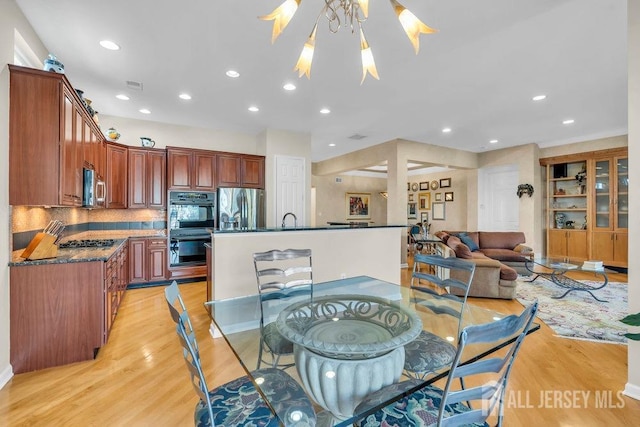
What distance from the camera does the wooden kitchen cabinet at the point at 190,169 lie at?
4.91 m

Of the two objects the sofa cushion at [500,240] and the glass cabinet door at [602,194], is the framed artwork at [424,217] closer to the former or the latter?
the sofa cushion at [500,240]

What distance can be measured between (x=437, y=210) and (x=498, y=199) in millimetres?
2212

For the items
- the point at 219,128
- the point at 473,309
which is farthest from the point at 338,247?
the point at 219,128

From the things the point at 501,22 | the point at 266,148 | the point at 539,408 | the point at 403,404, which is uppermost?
the point at 501,22

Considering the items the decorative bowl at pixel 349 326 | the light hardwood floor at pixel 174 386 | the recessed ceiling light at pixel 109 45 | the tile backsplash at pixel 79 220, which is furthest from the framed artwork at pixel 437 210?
the recessed ceiling light at pixel 109 45

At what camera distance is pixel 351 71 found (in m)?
3.36

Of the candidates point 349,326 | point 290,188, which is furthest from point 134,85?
point 349,326

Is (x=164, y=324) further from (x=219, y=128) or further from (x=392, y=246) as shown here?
(x=219, y=128)

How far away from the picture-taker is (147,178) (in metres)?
4.86

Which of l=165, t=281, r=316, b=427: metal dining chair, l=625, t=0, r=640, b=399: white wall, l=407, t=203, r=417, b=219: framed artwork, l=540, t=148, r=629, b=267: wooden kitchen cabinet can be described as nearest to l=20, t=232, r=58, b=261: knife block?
l=165, t=281, r=316, b=427: metal dining chair

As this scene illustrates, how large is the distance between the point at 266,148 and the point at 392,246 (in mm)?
3053

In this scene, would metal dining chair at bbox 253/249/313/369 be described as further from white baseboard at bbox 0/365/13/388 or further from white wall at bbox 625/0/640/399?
white wall at bbox 625/0/640/399

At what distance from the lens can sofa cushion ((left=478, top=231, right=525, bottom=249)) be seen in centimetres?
620

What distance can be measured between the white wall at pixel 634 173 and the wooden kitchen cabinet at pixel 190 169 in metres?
5.15
